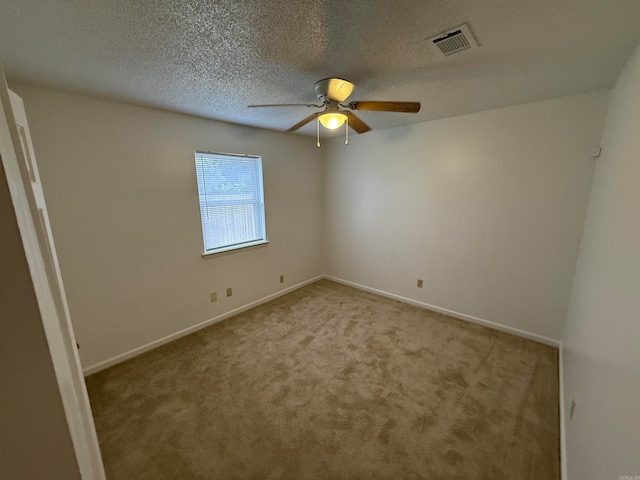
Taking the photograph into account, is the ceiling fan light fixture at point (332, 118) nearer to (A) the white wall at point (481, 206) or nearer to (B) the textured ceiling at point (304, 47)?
(B) the textured ceiling at point (304, 47)

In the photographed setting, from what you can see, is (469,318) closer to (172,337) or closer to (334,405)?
(334,405)

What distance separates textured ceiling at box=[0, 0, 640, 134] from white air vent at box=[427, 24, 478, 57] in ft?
0.13

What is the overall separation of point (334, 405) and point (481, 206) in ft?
8.03

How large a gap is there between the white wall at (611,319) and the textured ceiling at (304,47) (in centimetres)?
44

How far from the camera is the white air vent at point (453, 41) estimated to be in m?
1.25

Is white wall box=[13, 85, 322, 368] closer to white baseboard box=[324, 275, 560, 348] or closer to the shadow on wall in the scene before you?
the shadow on wall

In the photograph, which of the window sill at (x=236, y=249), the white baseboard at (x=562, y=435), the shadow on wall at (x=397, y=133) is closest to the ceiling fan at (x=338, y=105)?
the shadow on wall at (x=397, y=133)

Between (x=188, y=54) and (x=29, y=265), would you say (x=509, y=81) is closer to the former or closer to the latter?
(x=188, y=54)

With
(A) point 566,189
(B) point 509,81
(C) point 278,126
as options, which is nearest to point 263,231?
(C) point 278,126

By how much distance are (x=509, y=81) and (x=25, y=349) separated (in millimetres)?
2694

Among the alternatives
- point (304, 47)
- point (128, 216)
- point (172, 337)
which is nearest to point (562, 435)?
point (304, 47)

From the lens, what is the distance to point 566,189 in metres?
2.23

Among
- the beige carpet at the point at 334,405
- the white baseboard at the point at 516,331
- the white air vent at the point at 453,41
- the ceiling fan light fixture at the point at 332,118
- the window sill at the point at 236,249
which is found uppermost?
the white air vent at the point at 453,41

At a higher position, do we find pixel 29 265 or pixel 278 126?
pixel 278 126
